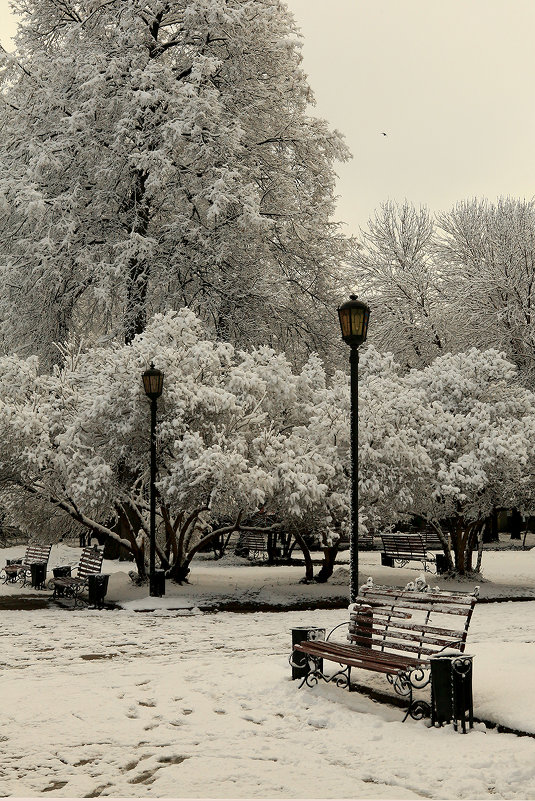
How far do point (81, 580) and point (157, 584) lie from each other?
152cm

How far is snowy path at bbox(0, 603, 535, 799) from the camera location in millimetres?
6516

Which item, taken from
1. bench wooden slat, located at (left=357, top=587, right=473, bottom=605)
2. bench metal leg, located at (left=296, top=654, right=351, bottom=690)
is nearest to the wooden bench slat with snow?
bench wooden slat, located at (left=357, top=587, right=473, bottom=605)

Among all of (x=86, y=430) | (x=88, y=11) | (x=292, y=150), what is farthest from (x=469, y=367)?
(x=88, y=11)

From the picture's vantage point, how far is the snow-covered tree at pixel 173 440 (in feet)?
57.0

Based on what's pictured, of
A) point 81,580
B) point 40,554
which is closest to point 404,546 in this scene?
point 40,554

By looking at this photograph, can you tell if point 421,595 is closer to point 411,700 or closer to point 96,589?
point 411,700

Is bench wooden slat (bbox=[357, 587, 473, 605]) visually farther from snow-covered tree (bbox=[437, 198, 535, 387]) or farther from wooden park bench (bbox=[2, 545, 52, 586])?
snow-covered tree (bbox=[437, 198, 535, 387])

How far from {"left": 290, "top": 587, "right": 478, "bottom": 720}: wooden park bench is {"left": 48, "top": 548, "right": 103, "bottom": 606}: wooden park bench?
873cm

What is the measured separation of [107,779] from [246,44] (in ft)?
79.1

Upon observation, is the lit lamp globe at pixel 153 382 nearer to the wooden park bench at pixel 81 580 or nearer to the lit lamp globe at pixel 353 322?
the wooden park bench at pixel 81 580

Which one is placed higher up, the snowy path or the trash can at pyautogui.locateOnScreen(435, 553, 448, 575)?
the trash can at pyautogui.locateOnScreen(435, 553, 448, 575)

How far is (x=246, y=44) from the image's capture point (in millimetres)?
27125

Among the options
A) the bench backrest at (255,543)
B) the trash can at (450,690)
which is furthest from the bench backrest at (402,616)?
the bench backrest at (255,543)

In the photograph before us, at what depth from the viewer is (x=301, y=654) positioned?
9750 mm
